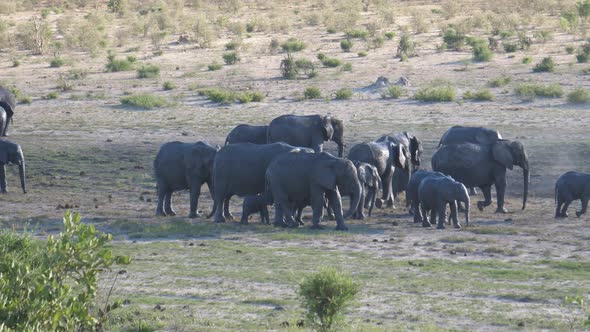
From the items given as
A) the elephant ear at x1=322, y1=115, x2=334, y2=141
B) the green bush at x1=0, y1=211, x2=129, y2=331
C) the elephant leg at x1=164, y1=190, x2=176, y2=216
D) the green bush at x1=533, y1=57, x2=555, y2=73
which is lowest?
the elephant leg at x1=164, y1=190, x2=176, y2=216

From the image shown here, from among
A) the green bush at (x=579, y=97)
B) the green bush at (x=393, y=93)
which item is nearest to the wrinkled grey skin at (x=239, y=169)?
the green bush at (x=393, y=93)

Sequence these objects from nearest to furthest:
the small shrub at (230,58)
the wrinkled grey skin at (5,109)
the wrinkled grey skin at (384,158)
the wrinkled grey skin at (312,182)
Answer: the wrinkled grey skin at (312,182)
the wrinkled grey skin at (384,158)
the wrinkled grey skin at (5,109)
the small shrub at (230,58)

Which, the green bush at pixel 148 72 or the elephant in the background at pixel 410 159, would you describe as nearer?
the elephant in the background at pixel 410 159

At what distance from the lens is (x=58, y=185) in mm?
24688

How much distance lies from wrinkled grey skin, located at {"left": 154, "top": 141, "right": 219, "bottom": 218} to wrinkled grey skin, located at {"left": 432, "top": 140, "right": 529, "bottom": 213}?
459 cm

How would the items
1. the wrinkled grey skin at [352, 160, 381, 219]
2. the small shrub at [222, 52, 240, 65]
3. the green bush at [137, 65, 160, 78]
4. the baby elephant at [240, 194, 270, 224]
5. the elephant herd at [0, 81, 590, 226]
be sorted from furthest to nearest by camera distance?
the small shrub at [222, 52, 240, 65], the green bush at [137, 65, 160, 78], the wrinkled grey skin at [352, 160, 381, 219], the baby elephant at [240, 194, 270, 224], the elephant herd at [0, 81, 590, 226]

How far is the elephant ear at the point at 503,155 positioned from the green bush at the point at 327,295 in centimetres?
1214

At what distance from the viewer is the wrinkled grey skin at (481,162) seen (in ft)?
75.7

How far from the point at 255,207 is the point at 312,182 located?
4.34ft

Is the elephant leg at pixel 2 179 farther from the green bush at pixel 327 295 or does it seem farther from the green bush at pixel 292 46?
the green bush at pixel 292 46

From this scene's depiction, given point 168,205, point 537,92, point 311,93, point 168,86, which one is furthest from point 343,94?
point 168,205

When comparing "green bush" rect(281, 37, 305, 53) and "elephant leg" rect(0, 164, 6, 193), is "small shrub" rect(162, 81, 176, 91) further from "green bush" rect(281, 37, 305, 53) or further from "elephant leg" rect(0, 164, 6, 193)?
"elephant leg" rect(0, 164, 6, 193)

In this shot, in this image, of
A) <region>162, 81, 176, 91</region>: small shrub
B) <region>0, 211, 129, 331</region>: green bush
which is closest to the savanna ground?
<region>162, 81, 176, 91</region>: small shrub

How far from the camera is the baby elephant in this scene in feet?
66.8
